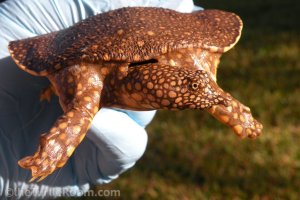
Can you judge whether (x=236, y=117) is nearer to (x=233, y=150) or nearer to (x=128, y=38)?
(x=128, y=38)

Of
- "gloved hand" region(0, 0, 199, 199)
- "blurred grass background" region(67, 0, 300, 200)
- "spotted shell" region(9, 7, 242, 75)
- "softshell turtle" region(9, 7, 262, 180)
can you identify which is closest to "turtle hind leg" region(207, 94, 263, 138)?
"softshell turtle" region(9, 7, 262, 180)

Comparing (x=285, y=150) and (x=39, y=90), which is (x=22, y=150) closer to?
(x=39, y=90)

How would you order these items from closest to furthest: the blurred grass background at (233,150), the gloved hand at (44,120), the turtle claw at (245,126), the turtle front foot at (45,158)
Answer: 1. the turtle front foot at (45,158)
2. the turtle claw at (245,126)
3. the gloved hand at (44,120)
4. the blurred grass background at (233,150)

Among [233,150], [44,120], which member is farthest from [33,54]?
[233,150]

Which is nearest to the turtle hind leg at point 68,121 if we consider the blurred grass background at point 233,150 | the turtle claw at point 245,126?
the turtle claw at point 245,126

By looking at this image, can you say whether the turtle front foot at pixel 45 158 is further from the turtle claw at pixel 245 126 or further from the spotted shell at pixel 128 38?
the turtle claw at pixel 245 126

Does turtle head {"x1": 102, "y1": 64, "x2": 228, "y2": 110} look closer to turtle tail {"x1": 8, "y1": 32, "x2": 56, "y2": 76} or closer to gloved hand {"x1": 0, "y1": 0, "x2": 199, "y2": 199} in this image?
turtle tail {"x1": 8, "y1": 32, "x2": 56, "y2": 76}

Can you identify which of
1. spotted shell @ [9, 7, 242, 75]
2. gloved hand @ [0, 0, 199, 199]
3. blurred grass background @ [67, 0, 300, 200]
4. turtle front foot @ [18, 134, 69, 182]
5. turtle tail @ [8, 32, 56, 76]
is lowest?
blurred grass background @ [67, 0, 300, 200]
